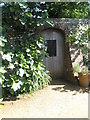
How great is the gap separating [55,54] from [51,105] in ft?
8.24

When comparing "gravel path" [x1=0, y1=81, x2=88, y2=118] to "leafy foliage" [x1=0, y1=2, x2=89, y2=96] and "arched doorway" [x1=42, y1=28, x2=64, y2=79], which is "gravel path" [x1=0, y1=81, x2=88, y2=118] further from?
"arched doorway" [x1=42, y1=28, x2=64, y2=79]

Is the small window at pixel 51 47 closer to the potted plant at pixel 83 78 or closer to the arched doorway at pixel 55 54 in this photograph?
the arched doorway at pixel 55 54

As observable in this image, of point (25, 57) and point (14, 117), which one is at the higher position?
point (25, 57)

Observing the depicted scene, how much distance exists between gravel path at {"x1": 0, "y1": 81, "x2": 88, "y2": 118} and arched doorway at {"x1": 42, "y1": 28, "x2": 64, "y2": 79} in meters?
1.24

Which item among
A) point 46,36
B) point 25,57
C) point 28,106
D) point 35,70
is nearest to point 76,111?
point 28,106

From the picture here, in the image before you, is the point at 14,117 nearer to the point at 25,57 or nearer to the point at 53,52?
the point at 25,57

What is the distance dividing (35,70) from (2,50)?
40.8 inches

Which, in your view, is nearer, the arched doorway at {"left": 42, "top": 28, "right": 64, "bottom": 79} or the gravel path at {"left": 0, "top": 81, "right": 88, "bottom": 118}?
the gravel path at {"left": 0, "top": 81, "right": 88, "bottom": 118}

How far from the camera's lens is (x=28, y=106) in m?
2.85

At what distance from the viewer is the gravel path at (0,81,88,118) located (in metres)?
2.45

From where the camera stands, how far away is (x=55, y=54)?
5.03 meters

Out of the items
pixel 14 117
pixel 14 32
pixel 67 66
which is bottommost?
pixel 14 117

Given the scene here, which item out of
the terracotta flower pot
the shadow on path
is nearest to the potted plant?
the terracotta flower pot

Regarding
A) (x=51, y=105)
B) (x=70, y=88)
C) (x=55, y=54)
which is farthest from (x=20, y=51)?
(x=55, y=54)
